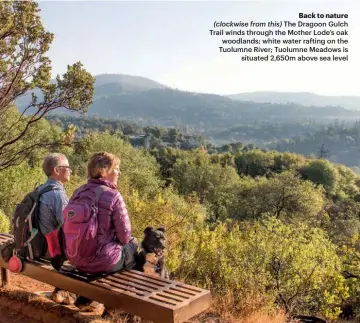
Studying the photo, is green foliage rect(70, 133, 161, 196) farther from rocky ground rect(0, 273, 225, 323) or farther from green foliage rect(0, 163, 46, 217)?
rocky ground rect(0, 273, 225, 323)

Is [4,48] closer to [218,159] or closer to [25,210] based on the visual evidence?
[25,210]

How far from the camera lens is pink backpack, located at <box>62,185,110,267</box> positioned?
3.77 m

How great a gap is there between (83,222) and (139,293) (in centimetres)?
85

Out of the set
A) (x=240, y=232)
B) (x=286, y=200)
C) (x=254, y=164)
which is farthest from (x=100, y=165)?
(x=254, y=164)

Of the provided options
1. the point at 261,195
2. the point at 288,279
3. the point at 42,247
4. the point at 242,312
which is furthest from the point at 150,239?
the point at 261,195

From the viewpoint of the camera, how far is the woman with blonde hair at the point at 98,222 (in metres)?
3.79

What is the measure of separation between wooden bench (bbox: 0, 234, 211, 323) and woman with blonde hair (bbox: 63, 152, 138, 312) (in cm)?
18

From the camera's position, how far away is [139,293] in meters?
3.61

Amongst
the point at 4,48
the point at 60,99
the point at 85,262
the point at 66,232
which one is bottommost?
the point at 85,262

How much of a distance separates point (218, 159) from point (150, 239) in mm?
63427

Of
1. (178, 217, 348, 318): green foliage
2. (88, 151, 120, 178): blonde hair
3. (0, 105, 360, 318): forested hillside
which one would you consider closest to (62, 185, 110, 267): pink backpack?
(88, 151, 120, 178): blonde hair

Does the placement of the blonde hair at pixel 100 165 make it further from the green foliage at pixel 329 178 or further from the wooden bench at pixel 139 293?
the green foliage at pixel 329 178

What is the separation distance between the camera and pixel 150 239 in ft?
14.4

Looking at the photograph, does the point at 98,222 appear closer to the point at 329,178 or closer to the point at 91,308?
the point at 91,308
